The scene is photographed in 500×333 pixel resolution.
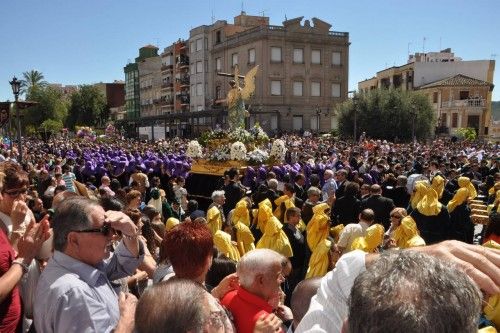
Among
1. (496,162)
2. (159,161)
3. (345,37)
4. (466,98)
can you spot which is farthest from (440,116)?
(159,161)

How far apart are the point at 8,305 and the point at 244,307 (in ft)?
4.57

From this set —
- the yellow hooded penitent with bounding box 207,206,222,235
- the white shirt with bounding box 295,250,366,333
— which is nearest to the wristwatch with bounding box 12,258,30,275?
the white shirt with bounding box 295,250,366,333

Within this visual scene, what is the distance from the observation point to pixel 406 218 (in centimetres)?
553

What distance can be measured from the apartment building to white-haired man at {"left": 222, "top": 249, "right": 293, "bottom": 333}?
46.8m

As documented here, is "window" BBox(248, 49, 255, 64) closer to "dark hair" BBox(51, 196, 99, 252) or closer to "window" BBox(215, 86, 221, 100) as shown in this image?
"window" BBox(215, 86, 221, 100)

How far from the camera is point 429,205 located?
7.32 m

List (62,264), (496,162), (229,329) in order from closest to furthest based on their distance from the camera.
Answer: (229,329) < (62,264) < (496,162)

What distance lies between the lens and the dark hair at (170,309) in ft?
5.34

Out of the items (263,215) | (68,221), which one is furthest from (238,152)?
(68,221)

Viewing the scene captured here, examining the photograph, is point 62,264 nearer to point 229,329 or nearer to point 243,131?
point 229,329

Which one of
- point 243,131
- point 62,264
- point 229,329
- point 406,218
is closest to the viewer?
point 229,329

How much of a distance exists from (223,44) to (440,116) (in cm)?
2624

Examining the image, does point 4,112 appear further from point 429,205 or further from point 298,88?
point 298,88

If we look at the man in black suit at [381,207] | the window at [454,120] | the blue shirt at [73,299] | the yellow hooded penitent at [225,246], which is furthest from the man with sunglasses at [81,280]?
the window at [454,120]
